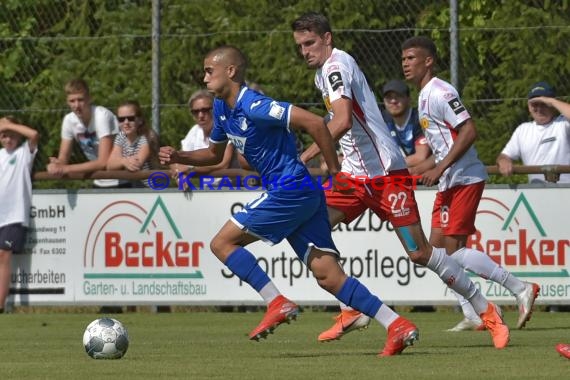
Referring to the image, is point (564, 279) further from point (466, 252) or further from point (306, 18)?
point (306, 18)

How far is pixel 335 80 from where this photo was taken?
33.9 feet

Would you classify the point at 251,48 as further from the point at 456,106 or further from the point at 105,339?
the point at 105,339

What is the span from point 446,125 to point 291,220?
238cm

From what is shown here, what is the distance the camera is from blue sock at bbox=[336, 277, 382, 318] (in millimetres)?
9469

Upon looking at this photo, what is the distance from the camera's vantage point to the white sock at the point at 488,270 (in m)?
11.5

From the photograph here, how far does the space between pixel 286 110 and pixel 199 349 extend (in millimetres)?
2263

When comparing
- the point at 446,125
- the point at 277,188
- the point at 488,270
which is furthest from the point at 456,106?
the point at 277,188

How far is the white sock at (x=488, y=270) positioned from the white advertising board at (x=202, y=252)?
9.54ft

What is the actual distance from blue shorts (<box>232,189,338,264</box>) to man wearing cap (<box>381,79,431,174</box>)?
14.2 feet

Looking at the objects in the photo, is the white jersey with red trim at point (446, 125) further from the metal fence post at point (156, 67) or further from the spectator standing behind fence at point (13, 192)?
the spectator standing behind fence at point (13, 192)

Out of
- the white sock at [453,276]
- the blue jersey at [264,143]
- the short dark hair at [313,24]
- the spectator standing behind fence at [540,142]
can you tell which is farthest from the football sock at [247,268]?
the spectator standing behind fence at [540,142]

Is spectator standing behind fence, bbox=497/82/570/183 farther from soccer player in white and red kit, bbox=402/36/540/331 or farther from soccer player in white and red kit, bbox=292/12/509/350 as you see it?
soccer player in white and red kit, bbox=292/12/509/350

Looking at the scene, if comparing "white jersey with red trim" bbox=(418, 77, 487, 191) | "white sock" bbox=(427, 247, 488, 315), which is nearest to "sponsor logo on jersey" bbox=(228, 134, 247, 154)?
"white sock" bbox=(427, 247, 488, 315)

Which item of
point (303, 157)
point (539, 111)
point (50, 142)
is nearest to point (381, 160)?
point (303, 157)
